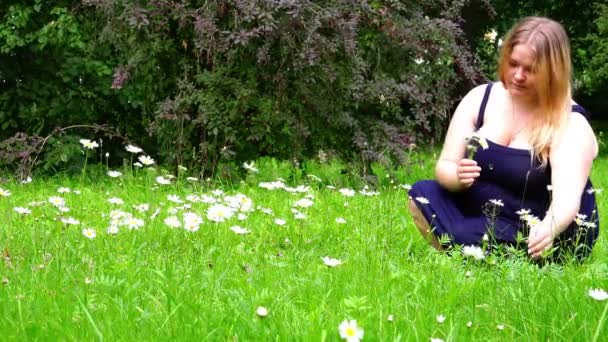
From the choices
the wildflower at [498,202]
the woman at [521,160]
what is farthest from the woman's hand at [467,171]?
the wildflower at [498,202]

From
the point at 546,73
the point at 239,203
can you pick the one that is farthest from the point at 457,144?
the point at 239,203

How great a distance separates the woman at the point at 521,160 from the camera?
3463 millimetres

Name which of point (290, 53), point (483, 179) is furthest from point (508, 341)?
point (290, 53)

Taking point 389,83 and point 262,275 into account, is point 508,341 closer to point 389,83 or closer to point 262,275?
point 262,275

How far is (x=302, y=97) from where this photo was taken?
6.75 meters

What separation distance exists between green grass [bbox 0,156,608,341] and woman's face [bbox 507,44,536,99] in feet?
2.71

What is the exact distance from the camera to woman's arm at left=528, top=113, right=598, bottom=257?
328 centimetres

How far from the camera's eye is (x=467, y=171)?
3.50m

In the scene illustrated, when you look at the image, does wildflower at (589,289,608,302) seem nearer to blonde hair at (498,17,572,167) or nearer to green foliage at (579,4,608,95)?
blonde hair at (498,17,572,167)

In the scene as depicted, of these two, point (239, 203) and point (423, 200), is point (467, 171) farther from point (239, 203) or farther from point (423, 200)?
point (239, 203)

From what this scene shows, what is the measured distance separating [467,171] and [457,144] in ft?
0.96

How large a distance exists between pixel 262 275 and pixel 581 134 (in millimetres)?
1638

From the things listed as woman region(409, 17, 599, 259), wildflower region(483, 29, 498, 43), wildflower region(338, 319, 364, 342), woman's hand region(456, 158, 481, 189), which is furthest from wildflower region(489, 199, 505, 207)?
wildflower region(483, 29, 498, 43)

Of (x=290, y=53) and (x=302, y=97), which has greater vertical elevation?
(x=290, y=53)
